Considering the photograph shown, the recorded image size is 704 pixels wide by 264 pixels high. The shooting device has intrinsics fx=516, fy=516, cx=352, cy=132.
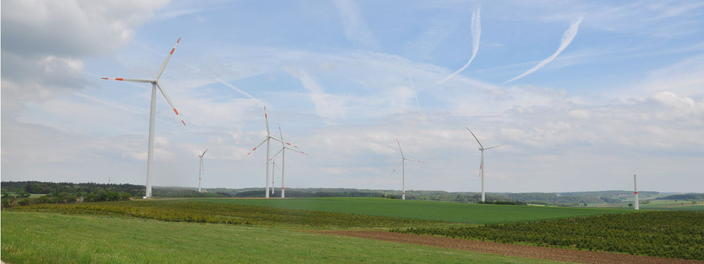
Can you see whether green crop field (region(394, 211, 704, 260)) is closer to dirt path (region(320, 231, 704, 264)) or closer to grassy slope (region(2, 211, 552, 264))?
dirt path (region(320, 231, 704, 264))

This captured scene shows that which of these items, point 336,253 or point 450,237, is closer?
point 336,253

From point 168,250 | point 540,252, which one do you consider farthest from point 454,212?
point 168,250

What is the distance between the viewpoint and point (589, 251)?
127 ft

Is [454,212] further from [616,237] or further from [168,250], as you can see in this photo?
[168,250]

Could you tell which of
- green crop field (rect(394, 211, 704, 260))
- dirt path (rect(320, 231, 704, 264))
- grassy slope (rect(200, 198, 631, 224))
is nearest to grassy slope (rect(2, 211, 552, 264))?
dirt path (rect(320, 231, 704, 264))

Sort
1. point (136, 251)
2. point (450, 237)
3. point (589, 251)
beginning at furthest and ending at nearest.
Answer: point (450, 237), point (589, 251), point (136, 251)

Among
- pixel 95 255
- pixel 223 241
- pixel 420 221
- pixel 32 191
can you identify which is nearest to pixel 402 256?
pixel 223 241

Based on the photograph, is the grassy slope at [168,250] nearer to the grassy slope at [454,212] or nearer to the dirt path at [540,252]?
the dirt path at [540,252]

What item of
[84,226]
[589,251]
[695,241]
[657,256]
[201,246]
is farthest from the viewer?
[695,241]

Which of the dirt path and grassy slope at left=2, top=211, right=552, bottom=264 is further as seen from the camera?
the dirt path

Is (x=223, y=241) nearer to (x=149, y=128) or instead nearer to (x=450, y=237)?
(x=450, y=237)

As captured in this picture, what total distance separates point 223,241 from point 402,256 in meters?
10.2

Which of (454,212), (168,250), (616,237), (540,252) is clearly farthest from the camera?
(454,212)

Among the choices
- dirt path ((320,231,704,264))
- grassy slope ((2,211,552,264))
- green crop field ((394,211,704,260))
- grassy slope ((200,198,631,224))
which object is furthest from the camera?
grassy slope ((200,198,631,224))
